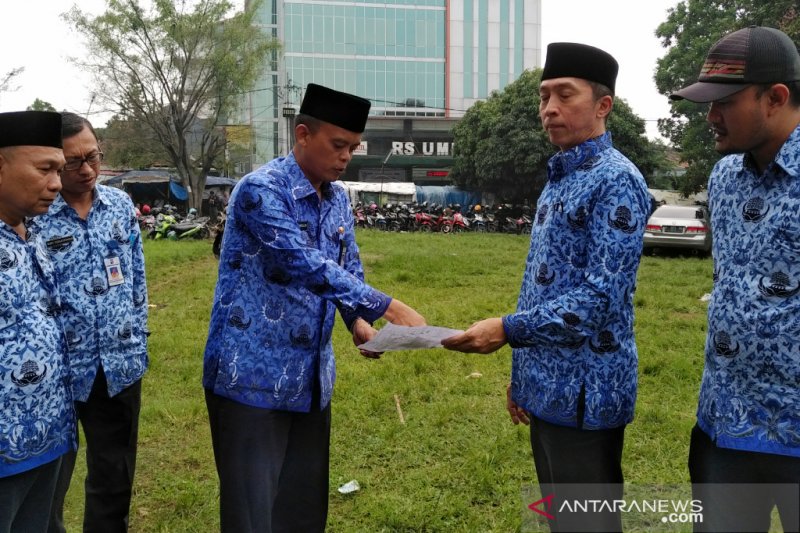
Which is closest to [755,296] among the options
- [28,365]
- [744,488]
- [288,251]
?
[744,488]

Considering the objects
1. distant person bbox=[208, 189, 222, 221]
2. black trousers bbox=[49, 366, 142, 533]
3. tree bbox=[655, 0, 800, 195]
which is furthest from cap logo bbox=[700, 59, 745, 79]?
distant person bbox=[208, 189, 222, 221]

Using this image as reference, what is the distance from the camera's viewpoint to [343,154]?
2553mm

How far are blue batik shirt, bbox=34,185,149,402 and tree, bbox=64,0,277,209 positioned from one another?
27.2 m

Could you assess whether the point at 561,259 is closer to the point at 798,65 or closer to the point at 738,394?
the point at 738,394

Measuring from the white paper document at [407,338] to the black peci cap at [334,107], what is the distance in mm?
765

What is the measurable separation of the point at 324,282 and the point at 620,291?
1.00m

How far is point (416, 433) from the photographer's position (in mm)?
4562

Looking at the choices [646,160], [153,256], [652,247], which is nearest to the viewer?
[153,256]

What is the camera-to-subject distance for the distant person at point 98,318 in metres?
2.74

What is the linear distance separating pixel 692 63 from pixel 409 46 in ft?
92.7

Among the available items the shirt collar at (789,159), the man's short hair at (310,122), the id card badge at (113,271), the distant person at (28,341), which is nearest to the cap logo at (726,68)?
the shirt collar at (789,159)

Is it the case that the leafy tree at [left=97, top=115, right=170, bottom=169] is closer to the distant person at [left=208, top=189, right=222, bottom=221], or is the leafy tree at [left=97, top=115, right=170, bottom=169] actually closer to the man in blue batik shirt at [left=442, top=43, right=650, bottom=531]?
the distant person at [left=208, top=189, right=222, bottom=221]

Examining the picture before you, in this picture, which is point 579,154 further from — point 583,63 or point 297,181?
point 297,181

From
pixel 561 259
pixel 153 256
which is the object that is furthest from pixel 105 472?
pixel 153 256
